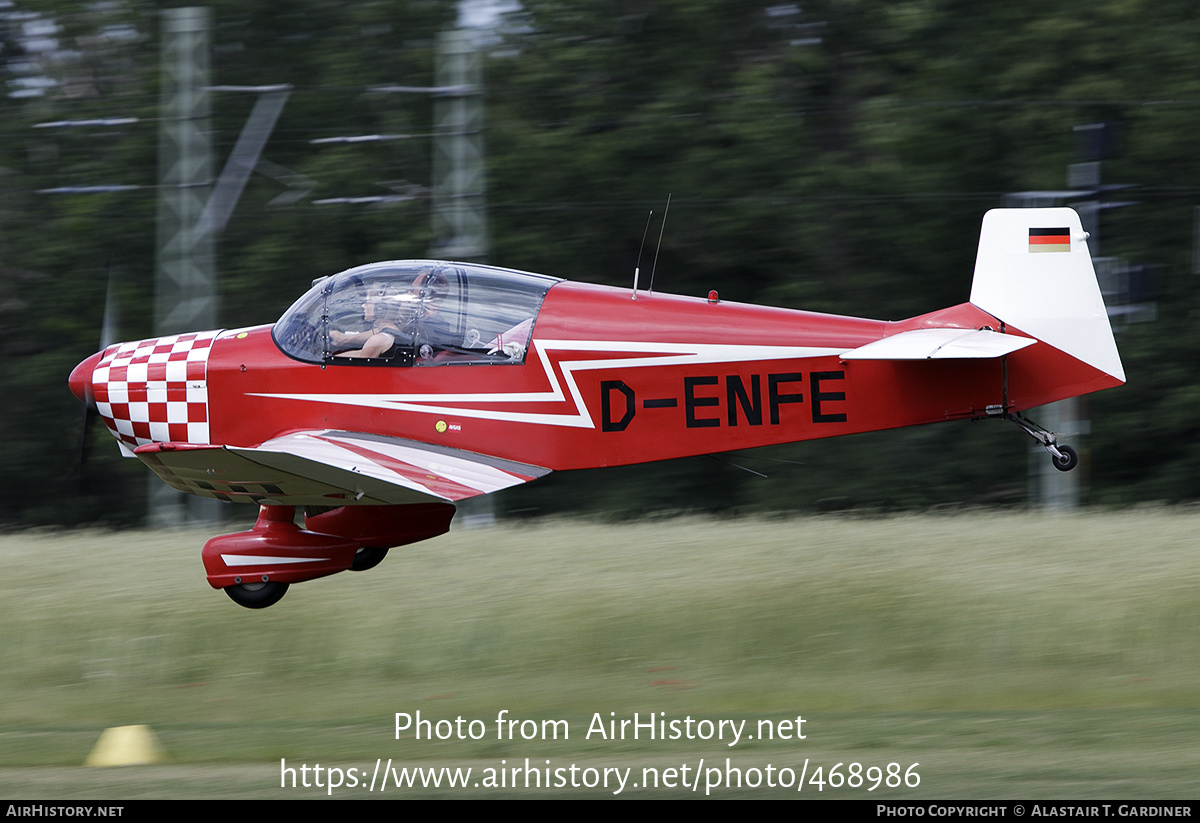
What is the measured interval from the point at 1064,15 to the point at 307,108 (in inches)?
518

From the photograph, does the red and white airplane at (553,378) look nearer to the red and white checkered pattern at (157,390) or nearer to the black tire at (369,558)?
the red and white checkered pattern at (157,390)

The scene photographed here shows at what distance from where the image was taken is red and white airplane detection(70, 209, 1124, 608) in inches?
312

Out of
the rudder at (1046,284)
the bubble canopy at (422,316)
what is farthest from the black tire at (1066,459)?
the bubble canopy at (422,316)

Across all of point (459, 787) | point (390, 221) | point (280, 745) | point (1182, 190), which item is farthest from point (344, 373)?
point (1182, 190)

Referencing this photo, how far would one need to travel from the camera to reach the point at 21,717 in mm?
8508

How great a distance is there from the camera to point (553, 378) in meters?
8.16

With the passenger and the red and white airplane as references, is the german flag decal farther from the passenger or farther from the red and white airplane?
the passenger

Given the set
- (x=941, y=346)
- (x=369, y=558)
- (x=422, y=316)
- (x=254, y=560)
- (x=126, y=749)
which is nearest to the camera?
(x=126, y=749)

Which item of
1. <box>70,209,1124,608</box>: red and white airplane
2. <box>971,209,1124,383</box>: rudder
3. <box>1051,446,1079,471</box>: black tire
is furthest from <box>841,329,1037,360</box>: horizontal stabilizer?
<box>1051,446,1079,471</box>: black tire

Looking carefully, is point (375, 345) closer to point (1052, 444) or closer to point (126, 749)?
point (126, 749)

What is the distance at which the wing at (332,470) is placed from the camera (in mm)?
7262

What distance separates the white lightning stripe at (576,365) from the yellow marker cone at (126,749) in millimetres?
2455

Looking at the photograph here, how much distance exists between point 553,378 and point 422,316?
100 cm

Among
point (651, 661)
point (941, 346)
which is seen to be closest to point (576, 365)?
point (651, 661)
